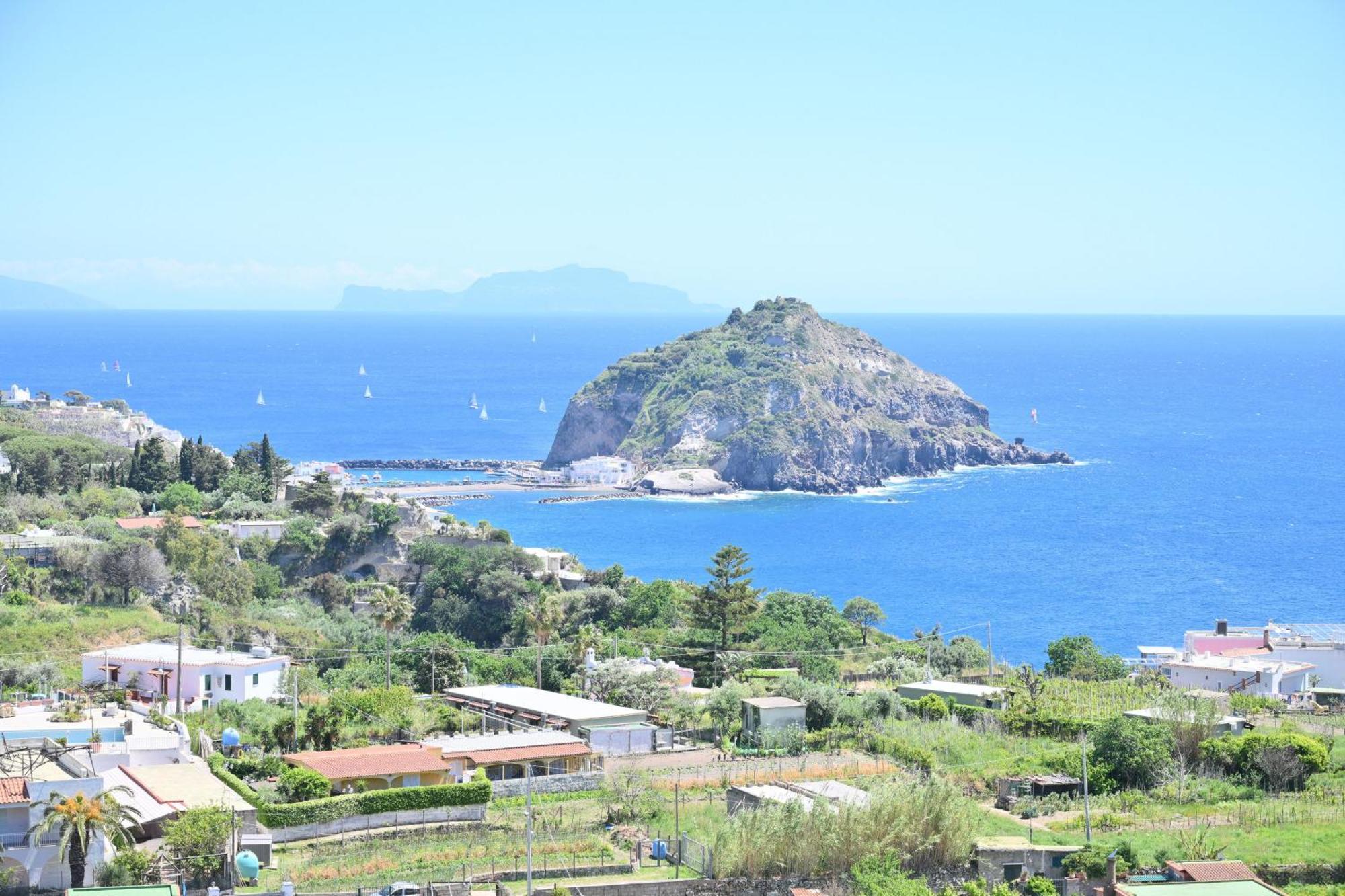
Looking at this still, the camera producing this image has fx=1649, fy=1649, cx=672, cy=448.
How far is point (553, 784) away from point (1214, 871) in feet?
40.0

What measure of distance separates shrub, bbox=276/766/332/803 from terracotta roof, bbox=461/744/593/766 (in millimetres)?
3534

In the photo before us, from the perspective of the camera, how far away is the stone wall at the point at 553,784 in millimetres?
30469

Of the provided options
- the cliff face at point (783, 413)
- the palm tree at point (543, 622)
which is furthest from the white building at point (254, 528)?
the cliff face at point (783, 413)

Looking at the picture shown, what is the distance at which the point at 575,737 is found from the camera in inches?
1332

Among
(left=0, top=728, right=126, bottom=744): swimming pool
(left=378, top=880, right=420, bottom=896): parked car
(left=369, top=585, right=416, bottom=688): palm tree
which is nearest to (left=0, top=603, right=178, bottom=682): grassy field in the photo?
(left=369, top=585, right=416, bottom=688): palm tree

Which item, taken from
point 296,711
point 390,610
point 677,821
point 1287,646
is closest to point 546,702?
point 296,711

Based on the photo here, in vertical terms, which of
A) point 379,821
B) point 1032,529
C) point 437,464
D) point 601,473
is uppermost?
point 379,821

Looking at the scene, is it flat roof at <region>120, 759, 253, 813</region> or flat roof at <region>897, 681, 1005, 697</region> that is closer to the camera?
flat roof at <region>120, 759, 253, 813</region>

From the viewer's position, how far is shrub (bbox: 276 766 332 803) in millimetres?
28031

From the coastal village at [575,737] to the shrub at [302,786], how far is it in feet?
0.18

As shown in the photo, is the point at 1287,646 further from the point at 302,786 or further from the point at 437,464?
the point at 437,464

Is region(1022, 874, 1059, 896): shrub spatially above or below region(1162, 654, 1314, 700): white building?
above

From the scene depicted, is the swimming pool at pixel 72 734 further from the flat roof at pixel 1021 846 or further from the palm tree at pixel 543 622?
the flat roof at pixel 1021 846

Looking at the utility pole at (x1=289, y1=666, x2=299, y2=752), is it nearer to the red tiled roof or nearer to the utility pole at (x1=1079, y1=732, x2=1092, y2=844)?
the utility pole at (x1=1079, y1=732, x2=1092, y2=844)
